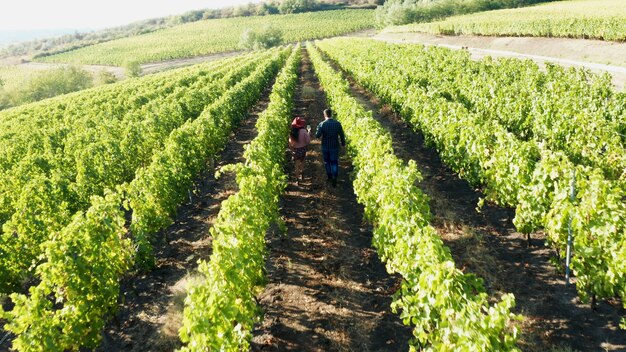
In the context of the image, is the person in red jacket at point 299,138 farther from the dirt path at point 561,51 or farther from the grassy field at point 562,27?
the grassy field at point 562,27

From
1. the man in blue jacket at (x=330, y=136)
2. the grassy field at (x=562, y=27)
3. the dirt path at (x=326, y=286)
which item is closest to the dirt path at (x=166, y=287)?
the dirt path at (x=326, y=286)

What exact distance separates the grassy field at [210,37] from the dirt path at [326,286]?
9859 centimetres

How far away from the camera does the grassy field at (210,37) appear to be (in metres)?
104

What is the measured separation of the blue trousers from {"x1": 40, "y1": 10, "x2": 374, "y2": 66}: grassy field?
317ft

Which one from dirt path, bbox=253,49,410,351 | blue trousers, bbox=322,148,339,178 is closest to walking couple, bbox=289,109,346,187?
blue trousers, bbox=322,148,339,178

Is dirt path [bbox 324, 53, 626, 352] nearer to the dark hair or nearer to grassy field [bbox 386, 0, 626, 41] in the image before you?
the dark hair

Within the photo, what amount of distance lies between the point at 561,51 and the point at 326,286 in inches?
1380

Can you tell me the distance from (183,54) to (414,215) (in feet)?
350

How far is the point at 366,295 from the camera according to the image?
7031 mm

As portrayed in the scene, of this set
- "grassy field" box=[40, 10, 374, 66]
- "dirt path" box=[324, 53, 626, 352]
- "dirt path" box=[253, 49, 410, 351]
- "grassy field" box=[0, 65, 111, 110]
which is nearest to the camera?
"dirt path" box=[324, 53, 626, 352]

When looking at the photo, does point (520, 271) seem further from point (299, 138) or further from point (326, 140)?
point (299, 138)

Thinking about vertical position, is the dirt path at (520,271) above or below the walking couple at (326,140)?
below

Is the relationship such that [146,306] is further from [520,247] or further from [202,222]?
[520,247]

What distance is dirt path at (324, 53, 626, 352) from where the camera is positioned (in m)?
5.69
